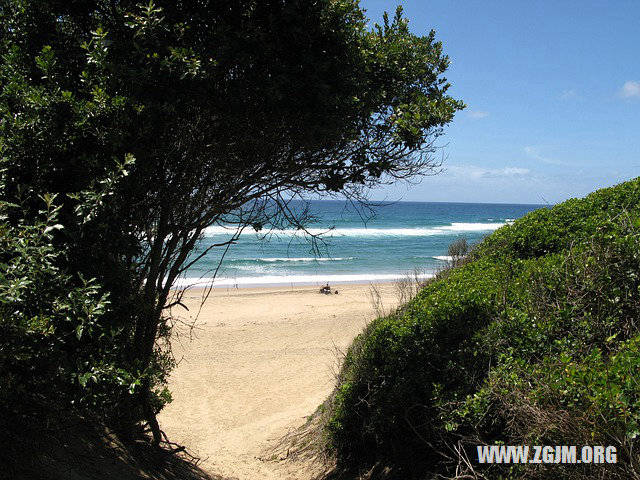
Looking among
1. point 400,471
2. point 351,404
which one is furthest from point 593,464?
point 351,404

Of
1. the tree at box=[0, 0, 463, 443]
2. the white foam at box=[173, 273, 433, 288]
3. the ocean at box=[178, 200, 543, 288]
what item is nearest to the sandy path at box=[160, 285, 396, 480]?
the tree at box=[0, 0, 463, 443]

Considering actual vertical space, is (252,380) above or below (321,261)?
below

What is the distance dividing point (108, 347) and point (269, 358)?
852 cm

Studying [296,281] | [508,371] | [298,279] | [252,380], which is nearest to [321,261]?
[298,279]

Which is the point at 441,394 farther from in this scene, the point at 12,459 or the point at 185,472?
the point at 12,459

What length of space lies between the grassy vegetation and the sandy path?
1.56 meters

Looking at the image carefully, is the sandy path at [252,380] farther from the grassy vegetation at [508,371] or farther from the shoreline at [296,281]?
the shoreline at [296,281]

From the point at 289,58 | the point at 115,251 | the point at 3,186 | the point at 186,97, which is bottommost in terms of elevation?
the point at 115,251

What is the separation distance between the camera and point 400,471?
5258 millimetres

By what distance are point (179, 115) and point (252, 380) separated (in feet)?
23.2

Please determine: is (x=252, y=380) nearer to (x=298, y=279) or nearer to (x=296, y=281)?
(x=296, y=281)

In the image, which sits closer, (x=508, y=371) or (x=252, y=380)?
(x=508, y=371)

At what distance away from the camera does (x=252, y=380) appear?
10086 mm

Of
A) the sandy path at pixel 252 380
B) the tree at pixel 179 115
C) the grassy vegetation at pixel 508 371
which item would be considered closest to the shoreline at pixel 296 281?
the sandy path at pixel 252 380
